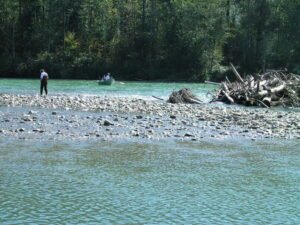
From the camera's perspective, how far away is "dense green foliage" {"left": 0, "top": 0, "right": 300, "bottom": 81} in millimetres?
76188

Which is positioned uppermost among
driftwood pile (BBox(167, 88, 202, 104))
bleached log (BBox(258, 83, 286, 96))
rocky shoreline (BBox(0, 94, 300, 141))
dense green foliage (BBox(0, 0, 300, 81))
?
dense green foliage (BBox(0, 0, 300, 81))

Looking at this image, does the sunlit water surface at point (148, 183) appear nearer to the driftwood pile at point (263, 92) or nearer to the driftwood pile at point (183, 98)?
the driftwood pile at point (263, 92)

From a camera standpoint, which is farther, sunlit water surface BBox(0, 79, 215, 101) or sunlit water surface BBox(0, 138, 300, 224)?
sunlit water surface BBox(0, 79, 215, 101)

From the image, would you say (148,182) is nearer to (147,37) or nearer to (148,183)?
(148,183)

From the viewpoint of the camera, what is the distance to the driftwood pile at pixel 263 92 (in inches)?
1350

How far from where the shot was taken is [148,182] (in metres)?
13.4

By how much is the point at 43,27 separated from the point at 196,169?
70474mm

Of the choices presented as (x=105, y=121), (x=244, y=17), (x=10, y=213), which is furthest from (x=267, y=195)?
(x=244, y=17)

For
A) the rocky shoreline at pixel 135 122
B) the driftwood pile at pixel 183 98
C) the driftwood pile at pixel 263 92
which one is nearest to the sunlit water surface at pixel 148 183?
the rocky shoreline at pixel 135 122

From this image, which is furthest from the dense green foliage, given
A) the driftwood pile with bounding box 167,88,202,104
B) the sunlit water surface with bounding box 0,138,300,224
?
the sunlit water surface with bounding box 0,138,300,224

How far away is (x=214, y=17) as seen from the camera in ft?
250

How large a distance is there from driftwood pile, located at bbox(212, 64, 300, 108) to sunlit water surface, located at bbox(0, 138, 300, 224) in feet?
50.9

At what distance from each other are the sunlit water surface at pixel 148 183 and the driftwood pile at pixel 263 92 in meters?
15.5

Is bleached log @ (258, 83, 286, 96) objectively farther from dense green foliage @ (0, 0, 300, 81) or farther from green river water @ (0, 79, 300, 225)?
dense green foliage @ (0, 0, 300, 81)
